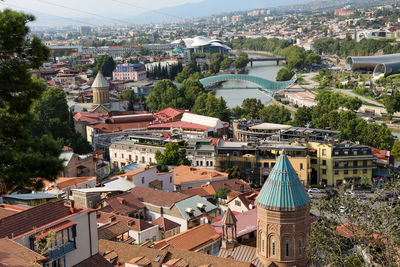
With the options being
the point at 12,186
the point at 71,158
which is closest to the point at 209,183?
the point at 71,158

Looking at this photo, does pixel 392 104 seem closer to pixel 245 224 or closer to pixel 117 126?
pixel 117 126

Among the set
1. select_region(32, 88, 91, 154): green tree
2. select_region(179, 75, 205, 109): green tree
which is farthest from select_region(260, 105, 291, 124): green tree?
select_region(32, 88, 91, 154): green tree

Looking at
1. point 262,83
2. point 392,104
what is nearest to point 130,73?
point 262,83

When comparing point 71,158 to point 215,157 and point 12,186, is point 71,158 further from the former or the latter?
point 12,186

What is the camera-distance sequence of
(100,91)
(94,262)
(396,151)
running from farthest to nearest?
1. (100,91)
2. (396,151)
3. (94,262)

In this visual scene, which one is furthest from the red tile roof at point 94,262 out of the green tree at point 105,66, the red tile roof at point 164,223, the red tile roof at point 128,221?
the green tree at point 105,66

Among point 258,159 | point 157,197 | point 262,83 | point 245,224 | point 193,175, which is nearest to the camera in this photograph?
point 245,224
